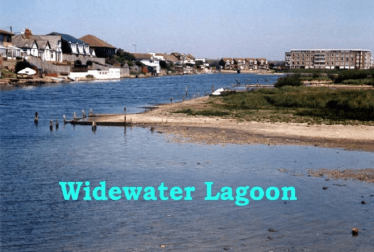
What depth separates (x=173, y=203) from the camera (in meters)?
19.4

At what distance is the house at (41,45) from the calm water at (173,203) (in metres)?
88.7

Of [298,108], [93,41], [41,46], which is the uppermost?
[93,41]

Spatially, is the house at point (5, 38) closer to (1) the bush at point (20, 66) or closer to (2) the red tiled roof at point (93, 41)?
(1) the bush at point (20, 66)

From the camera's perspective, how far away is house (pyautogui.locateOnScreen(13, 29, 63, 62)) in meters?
118

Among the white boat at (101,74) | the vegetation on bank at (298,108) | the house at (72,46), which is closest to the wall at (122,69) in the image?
the white boat at (101,74)

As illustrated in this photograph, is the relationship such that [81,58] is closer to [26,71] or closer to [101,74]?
[101,74]

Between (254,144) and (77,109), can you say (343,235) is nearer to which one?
(254,144)

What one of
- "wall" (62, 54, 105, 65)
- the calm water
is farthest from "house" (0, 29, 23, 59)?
the calm water

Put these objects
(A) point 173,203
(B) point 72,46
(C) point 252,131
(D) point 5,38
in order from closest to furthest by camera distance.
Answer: (A) point 173,203
(C) point 252,131
(D) point 5,38
(B) point 72,46

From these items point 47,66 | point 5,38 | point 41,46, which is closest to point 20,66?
point 5,38

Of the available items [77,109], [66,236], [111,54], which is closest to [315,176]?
[66,236]

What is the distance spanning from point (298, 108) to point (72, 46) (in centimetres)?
10439

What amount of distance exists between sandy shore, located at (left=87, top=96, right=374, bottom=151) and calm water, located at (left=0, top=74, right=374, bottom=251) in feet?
6.96

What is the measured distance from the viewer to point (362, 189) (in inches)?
836
